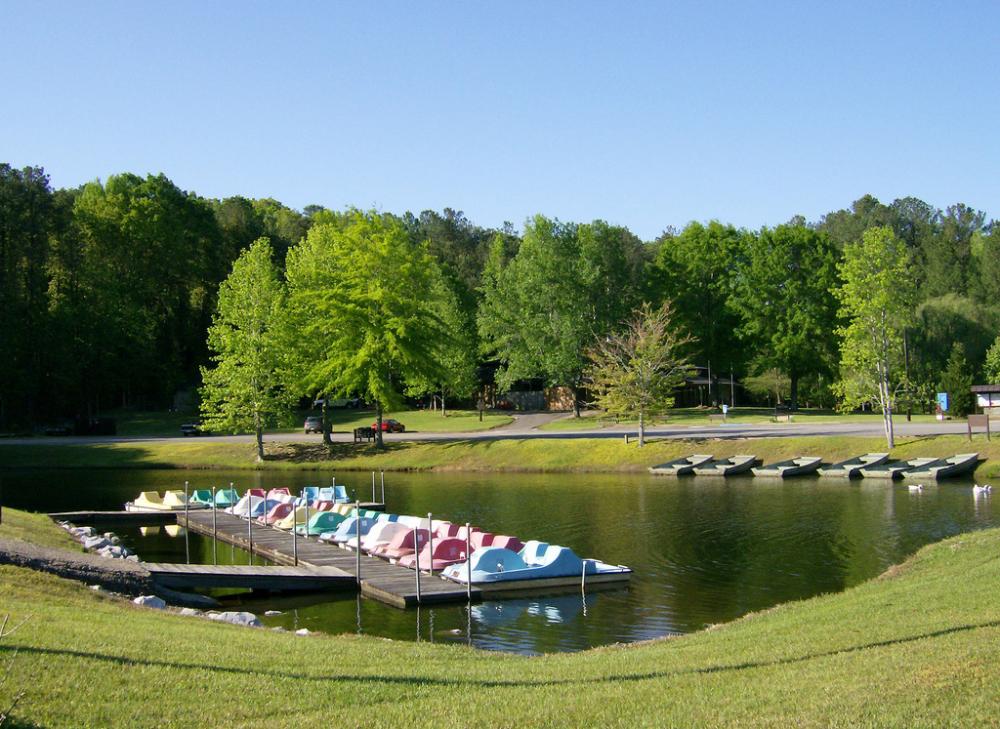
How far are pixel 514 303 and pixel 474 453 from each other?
88.5 ft

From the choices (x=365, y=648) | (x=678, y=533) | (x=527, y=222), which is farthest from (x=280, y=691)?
(x=527, y=222)

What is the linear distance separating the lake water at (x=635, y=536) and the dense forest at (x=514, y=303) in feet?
92.4

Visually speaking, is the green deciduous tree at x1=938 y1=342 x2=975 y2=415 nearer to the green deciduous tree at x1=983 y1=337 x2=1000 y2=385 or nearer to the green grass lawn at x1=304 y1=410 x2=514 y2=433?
the green deciduous tree at x1=983 y1=337 x2=1000 y2=385

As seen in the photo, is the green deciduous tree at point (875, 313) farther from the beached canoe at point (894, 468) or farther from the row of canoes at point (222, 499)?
the row of canoes at point (222, 499)

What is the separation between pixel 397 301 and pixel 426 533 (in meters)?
37.3

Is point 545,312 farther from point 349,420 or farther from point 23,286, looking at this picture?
point 23,286

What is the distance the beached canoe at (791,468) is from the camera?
159 ft

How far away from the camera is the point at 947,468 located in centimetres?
4450

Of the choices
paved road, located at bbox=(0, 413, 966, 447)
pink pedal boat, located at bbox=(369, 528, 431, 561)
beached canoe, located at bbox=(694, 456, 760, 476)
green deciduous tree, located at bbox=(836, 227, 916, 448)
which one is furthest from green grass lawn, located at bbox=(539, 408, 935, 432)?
pink pedal boat, located at bbox=(369, 528, 431, 561)

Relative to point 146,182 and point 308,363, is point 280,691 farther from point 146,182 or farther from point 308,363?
point 146,182

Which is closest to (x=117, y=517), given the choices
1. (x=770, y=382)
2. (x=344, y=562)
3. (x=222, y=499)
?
(x=222, y=499)

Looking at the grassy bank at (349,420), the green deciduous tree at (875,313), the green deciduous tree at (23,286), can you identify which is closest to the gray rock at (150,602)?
the green deciduous tree at (875,313)

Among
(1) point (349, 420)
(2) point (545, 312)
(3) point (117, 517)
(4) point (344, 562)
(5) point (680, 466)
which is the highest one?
(2) point (545, 312)

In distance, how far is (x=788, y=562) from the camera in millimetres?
27328
